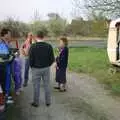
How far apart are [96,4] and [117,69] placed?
11.9ft

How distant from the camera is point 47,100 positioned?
450 inches

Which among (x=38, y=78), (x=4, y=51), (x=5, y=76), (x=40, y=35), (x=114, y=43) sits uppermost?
(x=40, y=35)

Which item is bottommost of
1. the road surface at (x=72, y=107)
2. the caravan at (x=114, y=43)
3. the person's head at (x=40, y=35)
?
the road surface at (x=72, y=107)

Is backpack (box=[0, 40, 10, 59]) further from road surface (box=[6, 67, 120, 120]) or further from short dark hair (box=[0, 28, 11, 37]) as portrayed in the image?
road surface (box=[6, 67, 120, 120])

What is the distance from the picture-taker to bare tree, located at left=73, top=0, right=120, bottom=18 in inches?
849

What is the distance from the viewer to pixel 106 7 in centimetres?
2241

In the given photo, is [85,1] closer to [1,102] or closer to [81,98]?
[81,98]

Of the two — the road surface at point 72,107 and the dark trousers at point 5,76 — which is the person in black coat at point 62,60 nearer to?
the road surface at point 72,107

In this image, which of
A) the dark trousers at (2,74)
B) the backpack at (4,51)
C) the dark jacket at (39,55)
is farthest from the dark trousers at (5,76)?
the dark jacket at (39,55)

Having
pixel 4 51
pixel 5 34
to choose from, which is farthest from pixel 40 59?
pixel 4 51

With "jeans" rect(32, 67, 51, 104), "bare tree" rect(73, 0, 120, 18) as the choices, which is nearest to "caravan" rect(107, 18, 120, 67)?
"bare tree" rect(73, 0, 120, 18)

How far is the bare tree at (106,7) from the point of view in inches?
849

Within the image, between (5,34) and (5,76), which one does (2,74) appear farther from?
(5,34)

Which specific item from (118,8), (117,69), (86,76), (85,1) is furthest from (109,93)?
(85,1)
